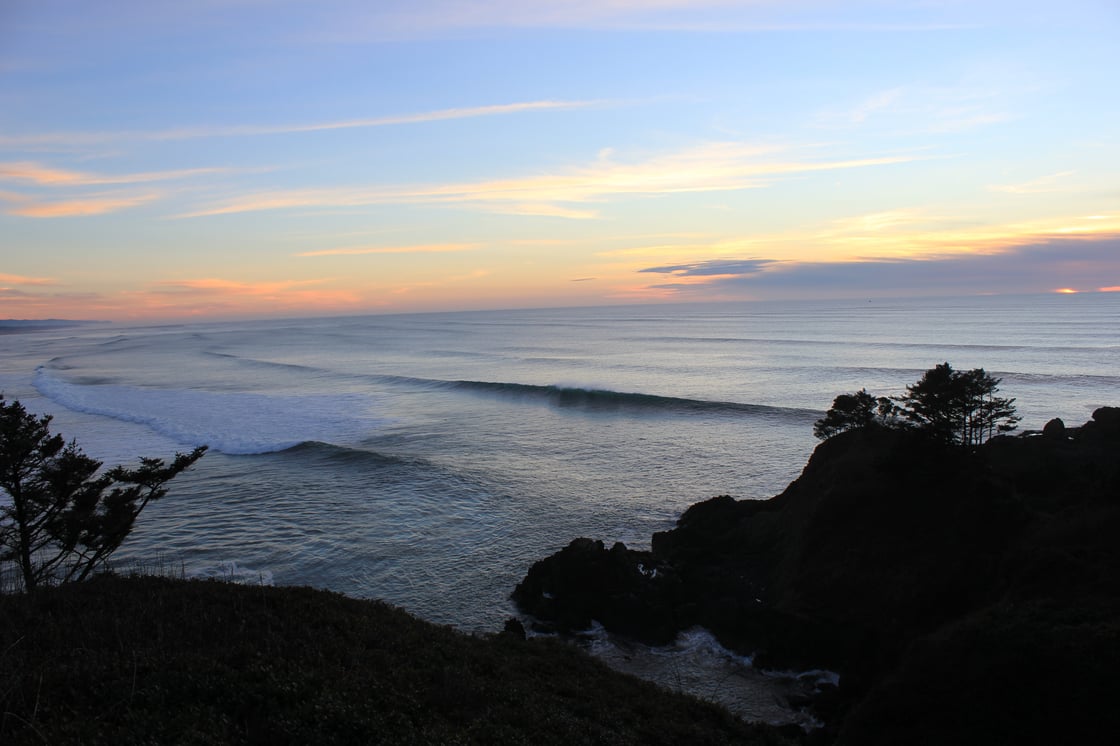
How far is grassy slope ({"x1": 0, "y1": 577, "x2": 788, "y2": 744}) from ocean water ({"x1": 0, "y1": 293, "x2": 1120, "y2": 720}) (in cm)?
404

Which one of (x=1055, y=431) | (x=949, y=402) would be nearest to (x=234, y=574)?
(x=949, y=402)

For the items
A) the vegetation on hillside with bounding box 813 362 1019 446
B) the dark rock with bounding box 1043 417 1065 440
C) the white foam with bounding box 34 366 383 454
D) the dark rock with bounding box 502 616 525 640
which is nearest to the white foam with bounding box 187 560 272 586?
the dark rock with bounding box 502 616 525 640

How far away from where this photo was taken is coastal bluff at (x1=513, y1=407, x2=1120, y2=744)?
1043cm

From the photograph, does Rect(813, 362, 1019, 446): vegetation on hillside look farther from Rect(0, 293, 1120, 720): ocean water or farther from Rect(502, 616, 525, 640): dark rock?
Rect(502, 616, 525, 640): dark rock

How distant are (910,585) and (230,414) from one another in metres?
45.6

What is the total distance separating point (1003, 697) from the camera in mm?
10266

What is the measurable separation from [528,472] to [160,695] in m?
23.5

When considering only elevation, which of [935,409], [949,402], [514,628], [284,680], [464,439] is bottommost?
[514,628]

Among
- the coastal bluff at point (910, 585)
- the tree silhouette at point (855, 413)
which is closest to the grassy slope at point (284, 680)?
the coastal bluff at point (910, 585)

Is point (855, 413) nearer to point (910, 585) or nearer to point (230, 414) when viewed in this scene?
point (910, 585)

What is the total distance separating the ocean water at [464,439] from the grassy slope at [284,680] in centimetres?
404

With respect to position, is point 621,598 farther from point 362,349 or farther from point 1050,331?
point 1050,331

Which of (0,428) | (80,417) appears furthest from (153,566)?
(80,417)

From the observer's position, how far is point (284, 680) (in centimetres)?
962
